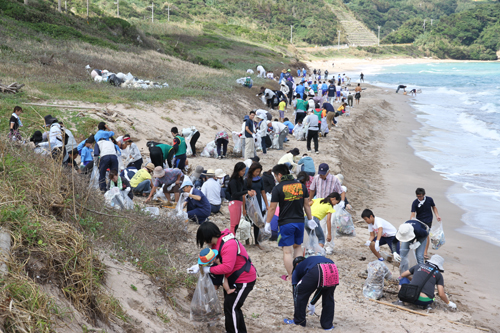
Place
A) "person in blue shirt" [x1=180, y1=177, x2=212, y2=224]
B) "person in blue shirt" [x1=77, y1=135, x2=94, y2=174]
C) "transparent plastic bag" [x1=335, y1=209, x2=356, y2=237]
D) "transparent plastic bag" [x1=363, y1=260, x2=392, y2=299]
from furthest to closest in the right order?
1. "person in blue shirt" [x1=77, y1=135, x2=94, y2=174]
2. "transparent plastic bag" [x1=335, y1=209, x2=356, y2=237]
3. "person in blue shirt" [x1=180, y1=177, x2=212, y2=224]
4. "transparent plastic bag" [x1=363, y1=260, x2=392, y2=299]

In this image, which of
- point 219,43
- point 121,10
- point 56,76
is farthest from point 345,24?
point 56,76

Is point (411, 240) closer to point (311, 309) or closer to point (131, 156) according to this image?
point (311, 309)

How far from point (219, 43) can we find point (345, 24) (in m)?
84.1

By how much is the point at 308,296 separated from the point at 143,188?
5338 millimetres

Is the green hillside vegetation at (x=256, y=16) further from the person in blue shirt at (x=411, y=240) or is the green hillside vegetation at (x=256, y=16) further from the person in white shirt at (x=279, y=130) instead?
the person in blue shirt at (x=411, y=240)

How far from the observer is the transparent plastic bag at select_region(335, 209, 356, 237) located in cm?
837

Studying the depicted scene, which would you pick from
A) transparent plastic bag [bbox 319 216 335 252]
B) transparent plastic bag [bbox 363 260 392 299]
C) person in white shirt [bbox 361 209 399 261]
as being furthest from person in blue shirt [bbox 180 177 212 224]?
transparent plastic bag [bbox 363 260 392 299]

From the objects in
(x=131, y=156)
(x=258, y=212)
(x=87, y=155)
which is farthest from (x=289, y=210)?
(x=131, y=156)

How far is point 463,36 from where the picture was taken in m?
109

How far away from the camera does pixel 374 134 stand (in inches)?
827

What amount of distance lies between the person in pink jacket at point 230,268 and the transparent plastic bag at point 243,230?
109 inches

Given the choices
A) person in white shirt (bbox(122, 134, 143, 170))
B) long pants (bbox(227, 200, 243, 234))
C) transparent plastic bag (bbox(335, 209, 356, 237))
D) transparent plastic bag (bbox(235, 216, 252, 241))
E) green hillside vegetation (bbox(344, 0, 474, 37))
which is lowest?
transparent plastic bag (bbox(335, 209, 356, 237))

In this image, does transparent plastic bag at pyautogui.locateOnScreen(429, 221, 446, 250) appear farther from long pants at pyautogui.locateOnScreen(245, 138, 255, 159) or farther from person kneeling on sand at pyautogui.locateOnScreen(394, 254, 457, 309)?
long pants at pyautogui.locateOnScreen(245, 138, 255, 159)

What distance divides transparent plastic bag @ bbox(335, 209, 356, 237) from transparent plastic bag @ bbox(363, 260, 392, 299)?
2.38m
